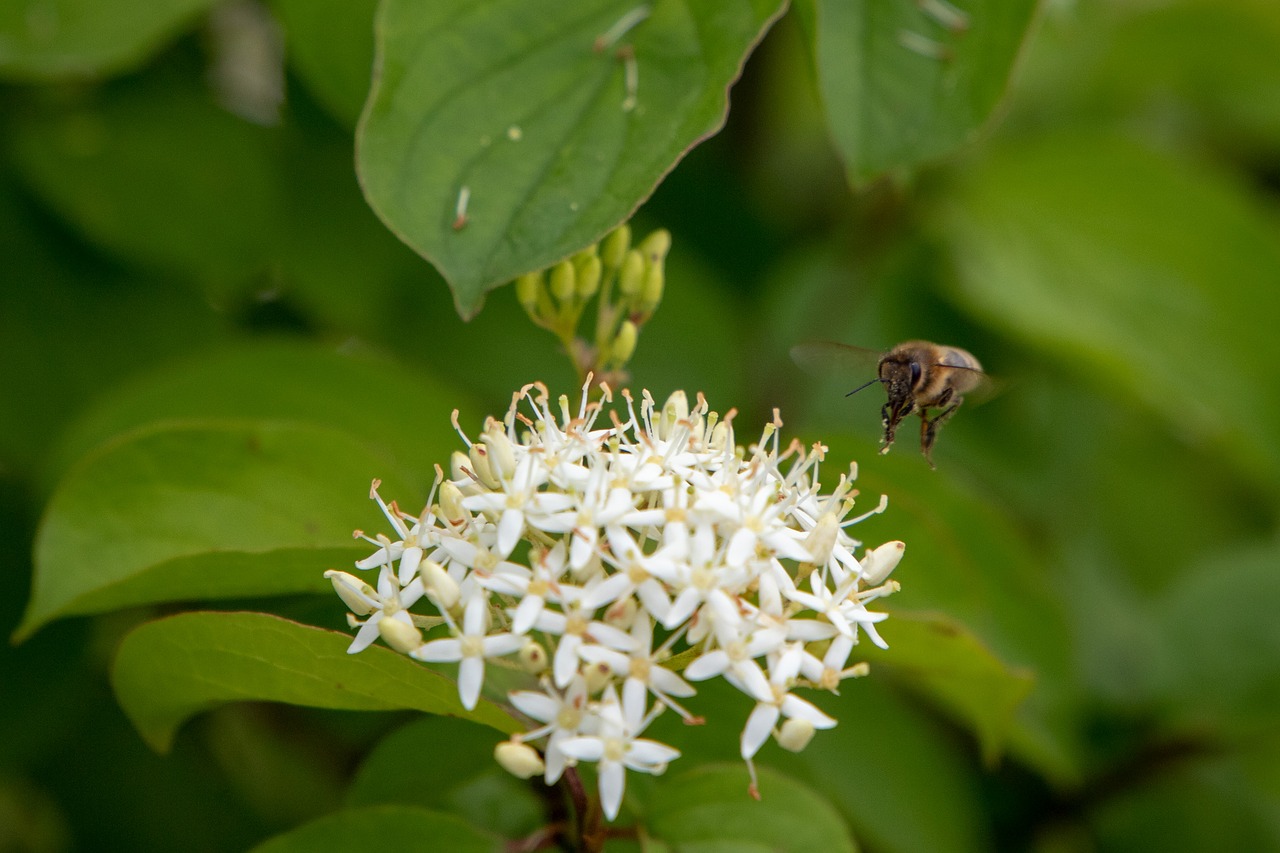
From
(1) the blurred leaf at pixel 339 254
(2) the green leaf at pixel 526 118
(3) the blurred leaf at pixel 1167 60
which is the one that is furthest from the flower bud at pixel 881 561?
(3) the blurred leaf at pixel 1167 60

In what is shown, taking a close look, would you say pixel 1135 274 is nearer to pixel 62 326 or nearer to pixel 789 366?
pixel 789 366

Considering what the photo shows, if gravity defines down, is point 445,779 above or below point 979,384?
below

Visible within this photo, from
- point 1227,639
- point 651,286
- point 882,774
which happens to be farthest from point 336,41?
point 1227,639

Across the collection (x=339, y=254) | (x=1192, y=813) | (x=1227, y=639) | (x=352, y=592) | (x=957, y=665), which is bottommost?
(x=1192, y=813)

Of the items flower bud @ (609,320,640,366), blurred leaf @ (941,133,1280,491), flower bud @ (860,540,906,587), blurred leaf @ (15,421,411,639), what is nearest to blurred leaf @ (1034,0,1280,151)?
blurred leaf @ (941,133,1280,491)

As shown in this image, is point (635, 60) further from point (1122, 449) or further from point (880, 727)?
point (1122, 449)

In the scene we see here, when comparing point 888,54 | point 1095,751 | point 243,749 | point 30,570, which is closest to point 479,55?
point 888,54

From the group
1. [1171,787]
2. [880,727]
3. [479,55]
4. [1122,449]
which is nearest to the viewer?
[479,55]

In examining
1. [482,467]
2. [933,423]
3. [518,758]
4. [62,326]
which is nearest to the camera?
[518,758]
